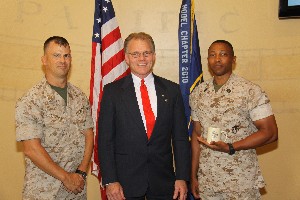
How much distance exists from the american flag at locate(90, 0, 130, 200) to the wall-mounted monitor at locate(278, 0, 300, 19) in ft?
4.81

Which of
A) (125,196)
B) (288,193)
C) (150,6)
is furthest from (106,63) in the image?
(288,193)

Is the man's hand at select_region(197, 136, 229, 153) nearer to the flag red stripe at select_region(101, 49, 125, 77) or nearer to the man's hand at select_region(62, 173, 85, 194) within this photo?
the man's hand at select_region(62, 173, 85, 194)

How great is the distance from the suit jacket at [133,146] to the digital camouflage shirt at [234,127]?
10.0 inches

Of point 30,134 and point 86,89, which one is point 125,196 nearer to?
point 30,134

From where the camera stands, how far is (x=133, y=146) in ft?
7.55

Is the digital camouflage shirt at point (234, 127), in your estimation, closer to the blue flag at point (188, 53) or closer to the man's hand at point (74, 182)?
the blue flag at point (188, 53)

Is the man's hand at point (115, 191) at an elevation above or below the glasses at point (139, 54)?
below

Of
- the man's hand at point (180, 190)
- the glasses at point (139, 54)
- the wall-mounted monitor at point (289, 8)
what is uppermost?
the wall-mounted monitor at point (289, 8)

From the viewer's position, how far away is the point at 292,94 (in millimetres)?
3402

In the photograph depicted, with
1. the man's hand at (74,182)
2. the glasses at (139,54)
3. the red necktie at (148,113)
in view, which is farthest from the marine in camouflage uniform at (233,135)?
the man's hand at (74,182)

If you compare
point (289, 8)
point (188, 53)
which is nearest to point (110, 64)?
point (188, 53)

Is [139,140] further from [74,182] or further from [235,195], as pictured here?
[235,195]

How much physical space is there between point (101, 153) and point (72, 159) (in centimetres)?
23

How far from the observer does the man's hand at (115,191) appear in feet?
7.39
